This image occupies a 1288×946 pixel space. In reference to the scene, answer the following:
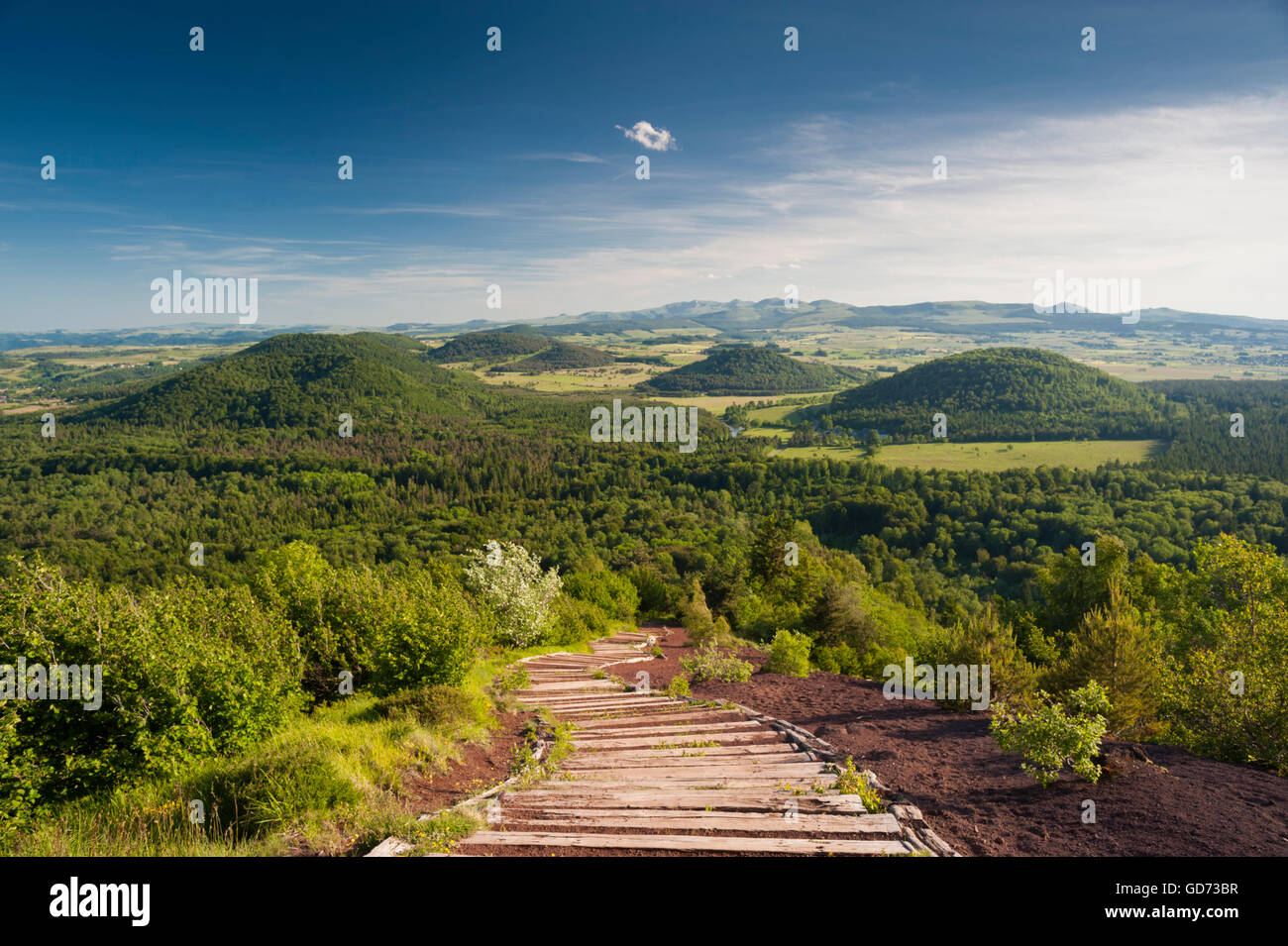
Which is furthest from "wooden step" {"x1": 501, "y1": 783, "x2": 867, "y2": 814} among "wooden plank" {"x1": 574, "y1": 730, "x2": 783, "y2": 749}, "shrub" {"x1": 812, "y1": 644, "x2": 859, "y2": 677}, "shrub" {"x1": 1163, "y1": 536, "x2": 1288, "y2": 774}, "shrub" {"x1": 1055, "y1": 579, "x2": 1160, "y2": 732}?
"shrub" {"x1": 812, "y1": 644, "x2": 859, "y2": 677}

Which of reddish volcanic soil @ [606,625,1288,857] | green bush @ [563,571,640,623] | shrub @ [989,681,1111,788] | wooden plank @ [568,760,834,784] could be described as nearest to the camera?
reddish volcanic soil @ [606,625,1288,857]

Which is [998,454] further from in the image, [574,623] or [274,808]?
[274,808]

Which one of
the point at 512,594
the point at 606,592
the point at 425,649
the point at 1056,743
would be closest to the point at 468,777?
the point at 425,649

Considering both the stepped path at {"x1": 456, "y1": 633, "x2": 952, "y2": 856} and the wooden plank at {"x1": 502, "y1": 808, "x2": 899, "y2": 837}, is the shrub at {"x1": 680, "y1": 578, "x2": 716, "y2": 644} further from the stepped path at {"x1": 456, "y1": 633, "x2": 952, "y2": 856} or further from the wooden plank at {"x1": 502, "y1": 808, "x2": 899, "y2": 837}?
the wooden plank at {"x1": 502, "y1": 808, "x2": 899, "y2": 837}

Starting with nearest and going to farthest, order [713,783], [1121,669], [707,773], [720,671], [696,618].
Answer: [713,783]
[707,773]
[1121,669]
[720,671]
[696,618]

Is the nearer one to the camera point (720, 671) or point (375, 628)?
point (375, 628)

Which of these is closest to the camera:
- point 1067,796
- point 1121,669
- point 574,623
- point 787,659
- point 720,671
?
point 1067,796
